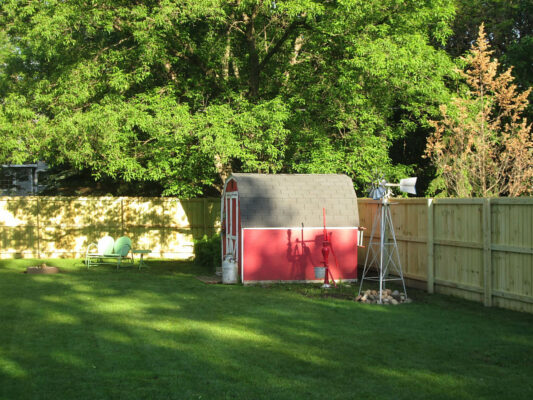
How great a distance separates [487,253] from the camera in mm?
10398

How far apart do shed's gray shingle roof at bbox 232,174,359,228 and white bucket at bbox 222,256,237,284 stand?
0.94 m

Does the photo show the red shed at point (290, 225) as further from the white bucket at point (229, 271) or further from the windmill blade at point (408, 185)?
the windmill blade at point (408, 185)

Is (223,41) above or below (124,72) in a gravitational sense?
above

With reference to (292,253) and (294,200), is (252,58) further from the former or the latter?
(292,253)

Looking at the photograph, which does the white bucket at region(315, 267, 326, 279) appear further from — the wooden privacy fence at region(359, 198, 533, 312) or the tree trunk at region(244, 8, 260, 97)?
the tree trunk at region(244, 8, 260, 97)

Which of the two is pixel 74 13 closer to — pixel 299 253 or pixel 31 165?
pixel 299 253

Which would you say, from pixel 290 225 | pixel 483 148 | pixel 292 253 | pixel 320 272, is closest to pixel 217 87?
pixel 290 225

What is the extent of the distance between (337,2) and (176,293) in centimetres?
851

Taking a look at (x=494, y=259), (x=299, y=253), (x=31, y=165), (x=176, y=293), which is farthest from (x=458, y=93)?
(x=31, y=165)

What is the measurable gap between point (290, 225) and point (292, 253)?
25.8 inches

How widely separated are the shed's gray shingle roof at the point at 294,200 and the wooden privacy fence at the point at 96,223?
586 centimetres

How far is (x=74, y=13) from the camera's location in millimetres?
15492

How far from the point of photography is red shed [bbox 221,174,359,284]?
13922 mm

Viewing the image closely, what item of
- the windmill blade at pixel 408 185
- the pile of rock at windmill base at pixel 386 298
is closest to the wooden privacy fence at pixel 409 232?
the windmill blade at pixel 408 185
